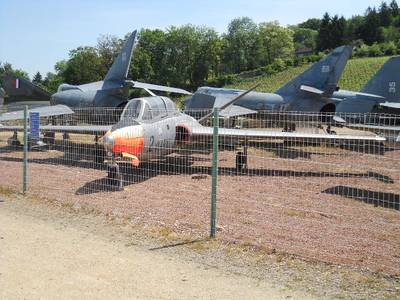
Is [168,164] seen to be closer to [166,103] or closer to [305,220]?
[166,103]

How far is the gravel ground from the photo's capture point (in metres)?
6.59

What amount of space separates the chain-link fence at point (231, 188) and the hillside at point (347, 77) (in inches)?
1752

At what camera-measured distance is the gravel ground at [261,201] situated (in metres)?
6.59

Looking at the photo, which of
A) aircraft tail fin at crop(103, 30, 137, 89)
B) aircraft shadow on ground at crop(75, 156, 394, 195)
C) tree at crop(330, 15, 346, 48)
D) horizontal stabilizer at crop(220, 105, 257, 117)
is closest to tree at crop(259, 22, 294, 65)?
tree at crop(330, 15, 346, 48)

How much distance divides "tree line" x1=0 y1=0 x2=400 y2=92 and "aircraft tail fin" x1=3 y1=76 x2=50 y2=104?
5087 centimetres

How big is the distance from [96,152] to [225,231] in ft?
27.4

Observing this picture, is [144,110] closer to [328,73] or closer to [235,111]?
[235,111]

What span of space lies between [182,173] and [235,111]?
9.61m

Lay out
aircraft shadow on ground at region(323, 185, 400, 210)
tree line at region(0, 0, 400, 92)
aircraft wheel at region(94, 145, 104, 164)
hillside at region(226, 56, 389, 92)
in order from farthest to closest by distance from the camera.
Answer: tree line at region(0, 0, 400, 92), hillside at region(226, 56, 389, 92), aircraft wheel at region(94, 145, 104, 164), aircraft shadow on ground at region(323, 185, 400, 210)

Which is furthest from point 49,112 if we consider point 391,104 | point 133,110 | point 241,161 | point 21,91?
point 391,104

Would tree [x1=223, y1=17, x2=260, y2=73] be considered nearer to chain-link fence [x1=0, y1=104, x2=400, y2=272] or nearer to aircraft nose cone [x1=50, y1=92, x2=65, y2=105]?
aircraft nose cone [x1=50, y1=92, x2=65, y2=105]

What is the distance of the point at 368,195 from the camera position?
10.1 m

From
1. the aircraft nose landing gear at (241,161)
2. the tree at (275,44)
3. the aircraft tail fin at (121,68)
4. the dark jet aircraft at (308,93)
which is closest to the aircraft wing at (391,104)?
the dark jet aircraft at (308,93)

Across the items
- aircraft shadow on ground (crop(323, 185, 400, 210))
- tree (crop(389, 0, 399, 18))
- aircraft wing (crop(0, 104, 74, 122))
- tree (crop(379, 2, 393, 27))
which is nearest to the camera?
aircraft shadow on ground (crop(323, 185, 400, 210))
